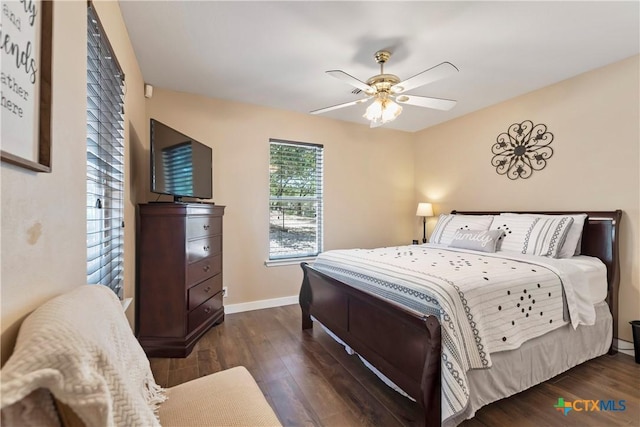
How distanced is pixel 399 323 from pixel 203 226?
1.89 meters

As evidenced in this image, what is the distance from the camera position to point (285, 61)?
2469 mm

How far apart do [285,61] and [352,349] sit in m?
2.43

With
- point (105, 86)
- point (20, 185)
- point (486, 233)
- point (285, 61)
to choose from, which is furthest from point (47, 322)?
point (486, 233)

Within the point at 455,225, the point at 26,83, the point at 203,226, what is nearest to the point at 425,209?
the point at 455,225

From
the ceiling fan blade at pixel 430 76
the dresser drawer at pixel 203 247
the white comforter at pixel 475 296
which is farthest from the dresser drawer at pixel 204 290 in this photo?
the ceiling fan blade at pixel 430 76

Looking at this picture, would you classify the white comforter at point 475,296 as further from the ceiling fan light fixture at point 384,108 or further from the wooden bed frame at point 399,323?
the ceiling fan light fixture at point 384,108

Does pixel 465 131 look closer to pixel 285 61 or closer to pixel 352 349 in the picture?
pixel 285 61

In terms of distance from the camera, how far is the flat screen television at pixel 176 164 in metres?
2.29

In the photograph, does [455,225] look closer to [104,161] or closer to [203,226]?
[203,226]

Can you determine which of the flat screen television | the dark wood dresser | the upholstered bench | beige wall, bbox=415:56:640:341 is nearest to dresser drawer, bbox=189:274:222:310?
the dark wood dresser

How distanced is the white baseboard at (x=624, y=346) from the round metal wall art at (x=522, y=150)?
1690mm

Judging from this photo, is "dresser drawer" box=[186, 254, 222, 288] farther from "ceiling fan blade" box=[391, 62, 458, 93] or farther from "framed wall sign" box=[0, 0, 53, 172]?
"ceiling fan blade" box=[391, 62, 458, 93]

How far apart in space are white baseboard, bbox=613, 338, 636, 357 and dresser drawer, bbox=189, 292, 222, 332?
11.8ft

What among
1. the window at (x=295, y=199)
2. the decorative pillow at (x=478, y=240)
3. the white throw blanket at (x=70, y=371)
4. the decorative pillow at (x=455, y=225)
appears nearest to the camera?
the white throw blanket at (x=70, y=371)
